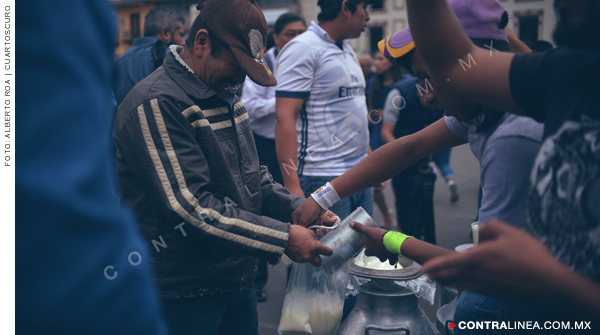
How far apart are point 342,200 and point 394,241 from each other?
1.23 meters

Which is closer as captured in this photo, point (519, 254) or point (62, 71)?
point (62, 71)

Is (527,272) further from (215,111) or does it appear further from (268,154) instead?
(268,154)

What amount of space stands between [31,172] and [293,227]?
124 cm

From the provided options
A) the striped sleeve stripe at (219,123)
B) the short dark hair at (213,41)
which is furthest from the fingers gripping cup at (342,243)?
the short dark hair at (213,41)

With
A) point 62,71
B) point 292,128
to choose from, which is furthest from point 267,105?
point 62,71

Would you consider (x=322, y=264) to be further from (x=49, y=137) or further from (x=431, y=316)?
(x=431, y=316)

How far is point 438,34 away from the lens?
104 cm

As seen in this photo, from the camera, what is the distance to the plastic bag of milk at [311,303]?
207cm

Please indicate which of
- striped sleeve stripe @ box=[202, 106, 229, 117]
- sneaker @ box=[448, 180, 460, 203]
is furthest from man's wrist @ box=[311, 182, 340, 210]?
sneaker @ box=[448, 180, 460, 203]

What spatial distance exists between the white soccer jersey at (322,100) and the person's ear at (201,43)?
3.97 ft

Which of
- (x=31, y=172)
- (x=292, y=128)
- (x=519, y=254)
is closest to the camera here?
Result: (x=31, y=172)

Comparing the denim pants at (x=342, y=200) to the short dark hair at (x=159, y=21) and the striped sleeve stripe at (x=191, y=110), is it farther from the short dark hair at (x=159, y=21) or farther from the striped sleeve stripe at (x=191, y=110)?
the short dark hair at (x=159, y=21)

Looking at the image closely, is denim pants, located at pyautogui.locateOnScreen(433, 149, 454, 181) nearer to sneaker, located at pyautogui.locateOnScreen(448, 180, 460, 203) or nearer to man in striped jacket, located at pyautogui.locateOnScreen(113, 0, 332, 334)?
sneaker, located at pyautogui.locateOnScreen(448, 180, 460, 203)

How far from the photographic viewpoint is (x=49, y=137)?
1.64ft
